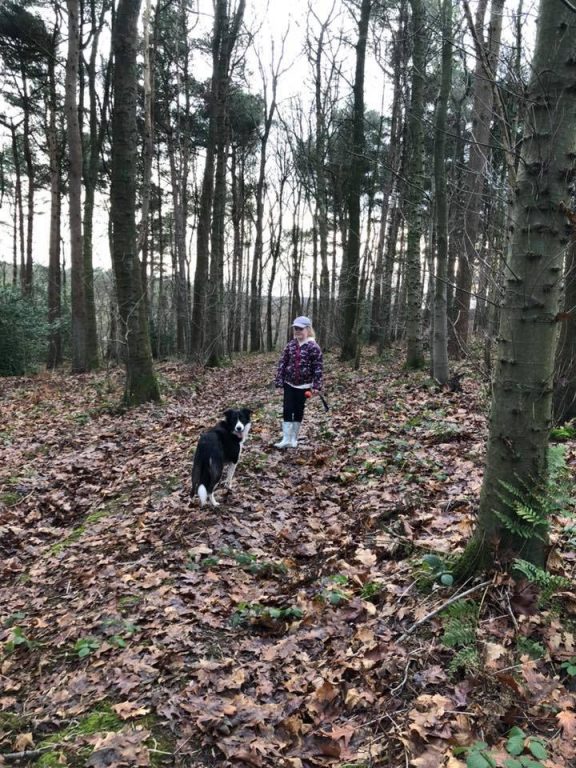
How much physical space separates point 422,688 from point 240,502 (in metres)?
3.80

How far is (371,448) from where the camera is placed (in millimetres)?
7770

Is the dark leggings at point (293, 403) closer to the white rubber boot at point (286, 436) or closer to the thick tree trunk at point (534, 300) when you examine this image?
the white rubber boot at point (286, 436)

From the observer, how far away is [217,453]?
6324 millimetres

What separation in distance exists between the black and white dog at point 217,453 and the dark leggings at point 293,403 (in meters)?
1.38

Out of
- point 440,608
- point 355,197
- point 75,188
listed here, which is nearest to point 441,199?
point 355,197

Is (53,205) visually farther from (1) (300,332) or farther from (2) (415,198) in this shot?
(1) (300,332)

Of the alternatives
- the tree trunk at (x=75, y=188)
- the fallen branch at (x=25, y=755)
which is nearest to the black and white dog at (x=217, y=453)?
the fallen branch at (x=25, y=755)

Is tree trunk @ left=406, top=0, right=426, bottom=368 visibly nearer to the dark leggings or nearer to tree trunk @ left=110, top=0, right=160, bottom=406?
the dark leggings

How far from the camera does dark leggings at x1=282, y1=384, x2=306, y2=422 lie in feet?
27.2

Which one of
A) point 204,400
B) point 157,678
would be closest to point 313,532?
point 157,678

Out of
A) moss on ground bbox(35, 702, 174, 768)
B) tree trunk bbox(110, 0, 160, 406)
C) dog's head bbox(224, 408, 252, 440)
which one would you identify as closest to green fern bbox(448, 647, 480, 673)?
moss on ground bbox(35, 702, 174, 768)

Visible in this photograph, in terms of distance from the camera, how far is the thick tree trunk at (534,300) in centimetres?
293

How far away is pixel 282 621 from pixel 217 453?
103 inches

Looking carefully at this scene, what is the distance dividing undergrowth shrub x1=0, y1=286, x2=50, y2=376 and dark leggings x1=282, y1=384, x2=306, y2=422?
15.7m
